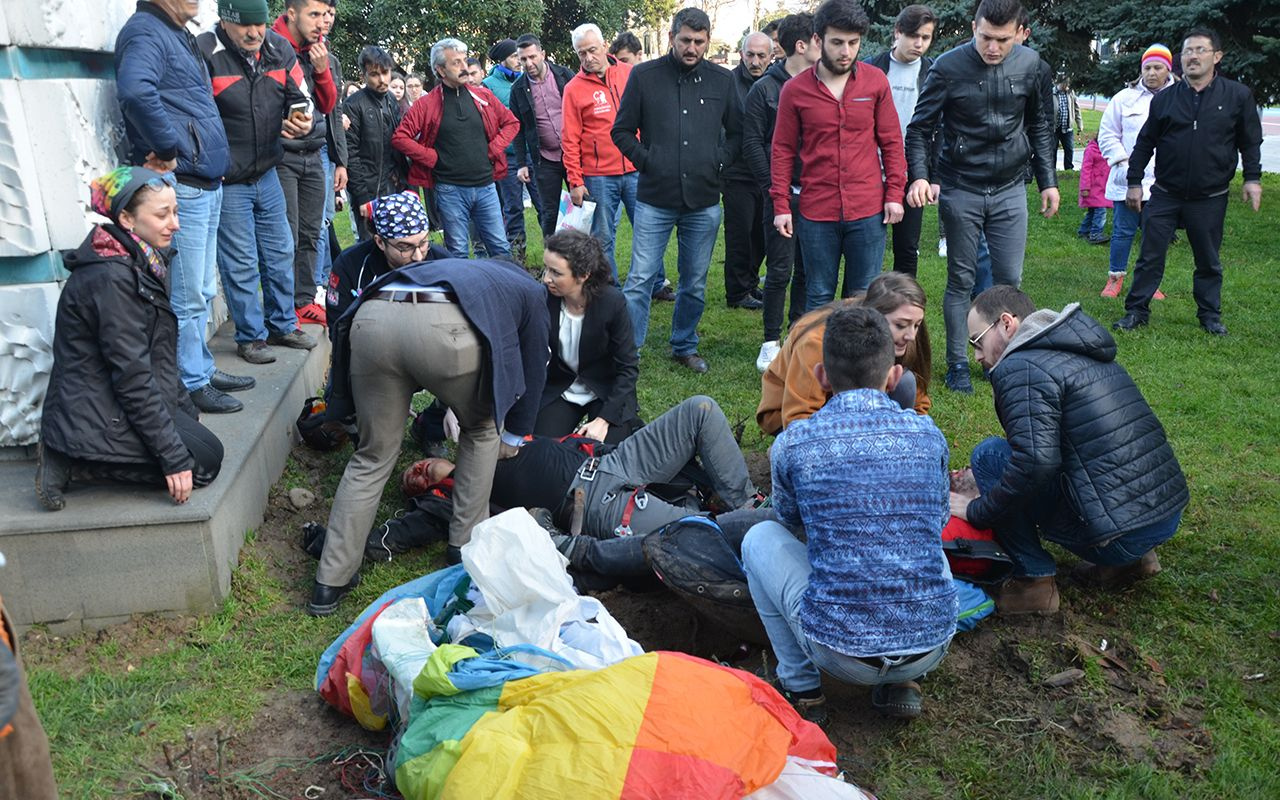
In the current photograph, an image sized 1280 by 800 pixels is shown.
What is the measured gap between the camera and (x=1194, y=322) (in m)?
7.77

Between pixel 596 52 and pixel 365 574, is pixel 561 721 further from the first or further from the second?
pixel 596 52

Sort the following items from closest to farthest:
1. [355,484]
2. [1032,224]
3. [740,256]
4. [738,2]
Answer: [355,484] → [740,256] → [1032,224] → [738,2]

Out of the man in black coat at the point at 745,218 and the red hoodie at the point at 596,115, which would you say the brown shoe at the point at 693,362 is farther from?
the red hoodie at the point at 596,115

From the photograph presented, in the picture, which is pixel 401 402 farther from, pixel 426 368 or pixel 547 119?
pixel 547 119

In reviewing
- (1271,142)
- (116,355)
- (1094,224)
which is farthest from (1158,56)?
(1271,142)

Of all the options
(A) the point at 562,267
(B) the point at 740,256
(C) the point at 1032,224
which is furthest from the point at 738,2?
(A) the point at 562,267

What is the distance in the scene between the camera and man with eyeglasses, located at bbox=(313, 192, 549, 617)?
397 cm

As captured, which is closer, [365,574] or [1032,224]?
[365,574]

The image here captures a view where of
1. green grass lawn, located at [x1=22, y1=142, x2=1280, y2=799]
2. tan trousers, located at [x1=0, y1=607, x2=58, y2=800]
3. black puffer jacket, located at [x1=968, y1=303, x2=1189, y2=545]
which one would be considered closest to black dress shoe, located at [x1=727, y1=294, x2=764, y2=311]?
green grass lawn, located at [x1=22, y1=142, x2=1280, y2=799]

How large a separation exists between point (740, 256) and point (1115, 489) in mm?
5059

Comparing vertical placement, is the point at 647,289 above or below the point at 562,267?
below

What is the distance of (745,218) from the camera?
27.1 feet

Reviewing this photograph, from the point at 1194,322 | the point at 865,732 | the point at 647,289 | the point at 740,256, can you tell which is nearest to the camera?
the point at 865,732

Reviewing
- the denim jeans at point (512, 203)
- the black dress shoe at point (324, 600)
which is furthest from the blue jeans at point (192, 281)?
the denim jeans at point (512, 203)
